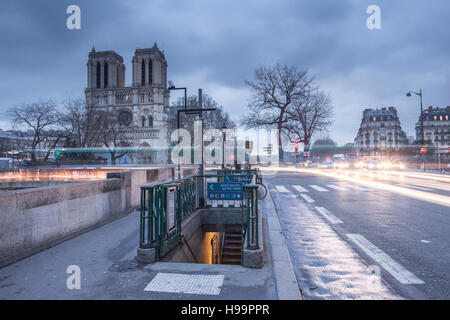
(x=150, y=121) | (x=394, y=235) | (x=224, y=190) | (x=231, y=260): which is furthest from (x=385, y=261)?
(x=150, y=121)

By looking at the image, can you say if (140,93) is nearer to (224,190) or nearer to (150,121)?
(150,121)

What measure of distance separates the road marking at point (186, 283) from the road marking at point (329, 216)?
5096 mm

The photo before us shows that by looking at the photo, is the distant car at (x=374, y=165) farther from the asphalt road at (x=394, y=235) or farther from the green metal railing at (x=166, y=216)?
the green metal railing at (x=166, y=216)

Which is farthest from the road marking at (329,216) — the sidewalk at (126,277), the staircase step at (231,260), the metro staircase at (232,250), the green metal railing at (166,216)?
→ the staircase step at (231,260)

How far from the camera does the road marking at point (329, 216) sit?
307 inches

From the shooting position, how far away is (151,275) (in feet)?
13.0

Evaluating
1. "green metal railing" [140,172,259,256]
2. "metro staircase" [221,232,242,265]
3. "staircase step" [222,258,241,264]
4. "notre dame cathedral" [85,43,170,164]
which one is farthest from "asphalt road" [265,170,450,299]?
"notre dame cathedral" [85,43,170,164]

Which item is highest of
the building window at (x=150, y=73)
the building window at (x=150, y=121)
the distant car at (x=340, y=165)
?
the building window at (x=150, y=73)

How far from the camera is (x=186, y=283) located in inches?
145

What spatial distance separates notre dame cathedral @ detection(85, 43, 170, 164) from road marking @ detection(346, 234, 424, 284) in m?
76.1

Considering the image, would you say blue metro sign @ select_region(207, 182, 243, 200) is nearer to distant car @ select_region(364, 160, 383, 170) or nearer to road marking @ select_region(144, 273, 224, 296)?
road marking @ select_region(144, 273, 224, 296)

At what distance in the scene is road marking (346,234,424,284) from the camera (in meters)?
3.93

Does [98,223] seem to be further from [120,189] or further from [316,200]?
[316,200]

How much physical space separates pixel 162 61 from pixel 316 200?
3386 inches
